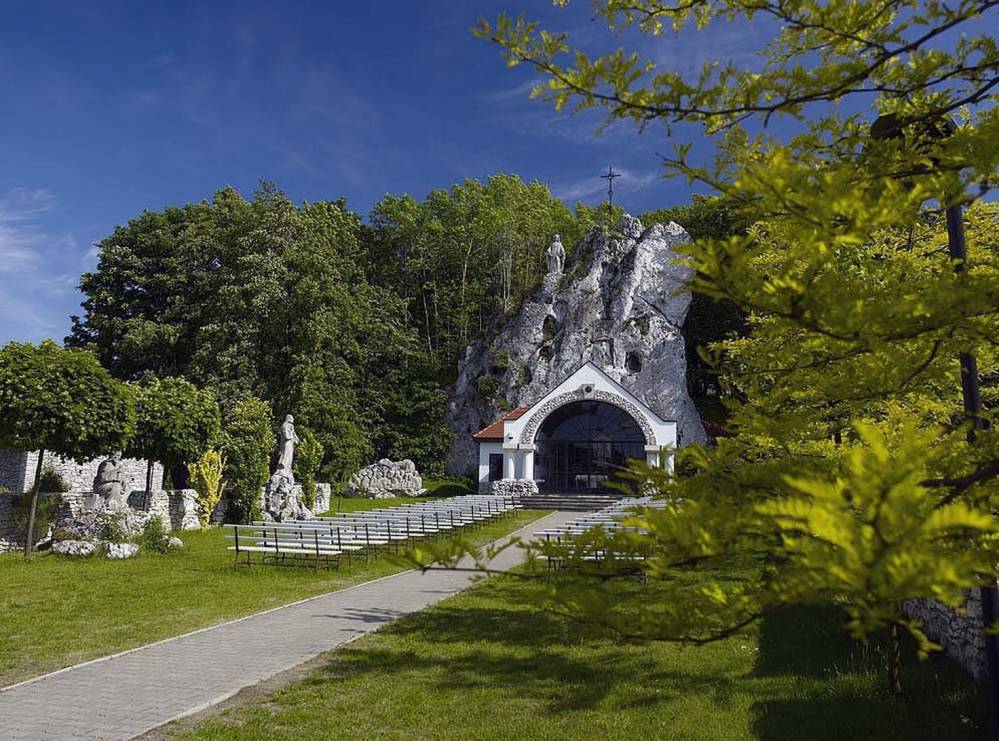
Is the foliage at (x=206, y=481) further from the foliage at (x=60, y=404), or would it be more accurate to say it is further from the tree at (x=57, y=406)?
the tree at (x=57, y=406)

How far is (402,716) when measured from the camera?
5.52 meters

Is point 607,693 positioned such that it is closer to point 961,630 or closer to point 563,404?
point 961,630

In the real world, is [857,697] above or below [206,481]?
below

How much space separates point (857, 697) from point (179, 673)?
6133 mm

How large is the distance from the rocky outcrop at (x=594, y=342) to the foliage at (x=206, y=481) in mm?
Answer: 20723

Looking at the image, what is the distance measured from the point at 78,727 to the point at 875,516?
5.86 metres

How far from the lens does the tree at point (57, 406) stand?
45.0 feet

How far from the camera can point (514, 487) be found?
32594 millimetres

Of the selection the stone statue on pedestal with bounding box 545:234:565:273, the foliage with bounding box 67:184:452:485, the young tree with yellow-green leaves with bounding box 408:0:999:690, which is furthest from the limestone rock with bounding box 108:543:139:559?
the stone statue on pedestal with bounding box 545:234:565:273

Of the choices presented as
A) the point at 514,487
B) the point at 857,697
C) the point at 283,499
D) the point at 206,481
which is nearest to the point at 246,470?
the point at 206,481

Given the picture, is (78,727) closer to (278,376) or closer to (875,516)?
(875,516)

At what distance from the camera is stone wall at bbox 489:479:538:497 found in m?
32.5

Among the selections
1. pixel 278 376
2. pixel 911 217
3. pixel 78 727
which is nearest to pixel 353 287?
pixel 278 376

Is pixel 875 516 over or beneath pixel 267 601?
over
